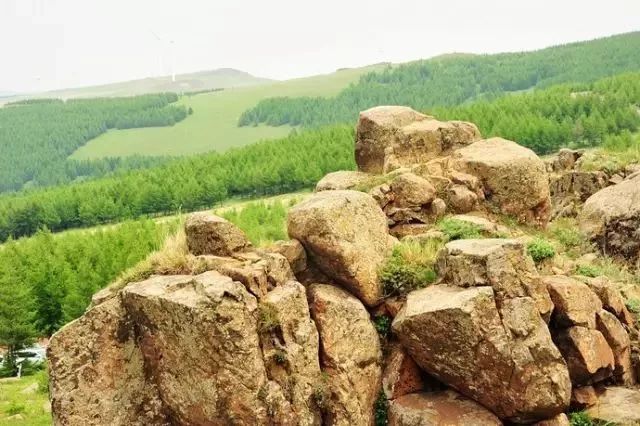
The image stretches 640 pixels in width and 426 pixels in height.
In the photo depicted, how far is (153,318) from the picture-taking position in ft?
58.3

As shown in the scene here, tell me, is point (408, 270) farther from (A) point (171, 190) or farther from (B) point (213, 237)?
(A) point (171, 190)

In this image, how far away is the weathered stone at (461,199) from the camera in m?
24.9

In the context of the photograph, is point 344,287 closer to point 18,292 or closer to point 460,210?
point 460,210

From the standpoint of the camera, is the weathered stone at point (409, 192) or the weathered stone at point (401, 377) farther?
the weathered stone at point (409, 192)

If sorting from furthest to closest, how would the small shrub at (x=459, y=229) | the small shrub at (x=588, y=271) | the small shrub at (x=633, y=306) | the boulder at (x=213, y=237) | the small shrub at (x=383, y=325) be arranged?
the small shrub at (x=588, y=271), the small shrub at (x=459, y=229), the small shrub at (x=633, y=306), the small shrub at (x=383, y=325), the boulder at (x=213, y=237)

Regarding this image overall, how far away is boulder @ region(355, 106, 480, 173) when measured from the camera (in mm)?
28655

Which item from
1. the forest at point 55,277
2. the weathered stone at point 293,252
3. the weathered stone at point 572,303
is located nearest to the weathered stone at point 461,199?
the weathered stone at point 572,303

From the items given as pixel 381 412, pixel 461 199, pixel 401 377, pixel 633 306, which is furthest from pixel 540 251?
pixel 381 412

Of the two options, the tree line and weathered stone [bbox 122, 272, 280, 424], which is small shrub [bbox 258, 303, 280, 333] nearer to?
weathered stone [bbox 122, 272, 280, 424]

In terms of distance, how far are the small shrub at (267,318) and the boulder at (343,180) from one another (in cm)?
1025

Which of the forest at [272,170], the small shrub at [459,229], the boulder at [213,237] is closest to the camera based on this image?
the boulder at [213,237]

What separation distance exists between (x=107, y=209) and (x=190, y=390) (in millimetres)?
154701

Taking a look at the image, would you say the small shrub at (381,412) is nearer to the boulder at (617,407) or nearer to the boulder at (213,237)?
the boulder at (617,407)

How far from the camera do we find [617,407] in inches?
734
